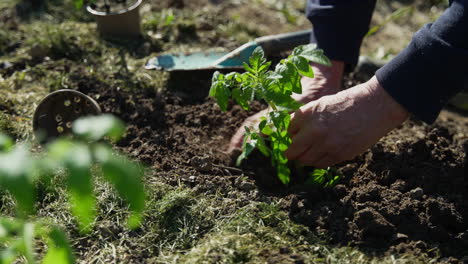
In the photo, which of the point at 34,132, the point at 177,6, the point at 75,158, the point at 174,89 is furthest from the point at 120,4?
the point at 75,158

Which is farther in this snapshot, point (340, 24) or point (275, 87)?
point (340, 24)

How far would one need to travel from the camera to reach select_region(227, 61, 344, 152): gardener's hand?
2719 millimetres

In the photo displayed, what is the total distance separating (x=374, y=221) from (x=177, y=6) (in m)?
2.84

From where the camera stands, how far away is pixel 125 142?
276 centimetres

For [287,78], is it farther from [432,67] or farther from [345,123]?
[432,67]

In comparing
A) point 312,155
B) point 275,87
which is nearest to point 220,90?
point 275,87

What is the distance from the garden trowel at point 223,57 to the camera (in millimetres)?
3184

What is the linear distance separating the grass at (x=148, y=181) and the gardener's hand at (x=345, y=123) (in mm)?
386

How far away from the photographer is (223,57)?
127 inches

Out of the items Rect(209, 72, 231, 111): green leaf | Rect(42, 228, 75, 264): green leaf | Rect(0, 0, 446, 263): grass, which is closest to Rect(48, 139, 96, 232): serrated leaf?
Rect(42, 228, 75, 264): green leaf

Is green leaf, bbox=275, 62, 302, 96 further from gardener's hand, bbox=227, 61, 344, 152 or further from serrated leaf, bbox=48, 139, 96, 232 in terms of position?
serrated leaf, bbox=48, 139, 96, 232

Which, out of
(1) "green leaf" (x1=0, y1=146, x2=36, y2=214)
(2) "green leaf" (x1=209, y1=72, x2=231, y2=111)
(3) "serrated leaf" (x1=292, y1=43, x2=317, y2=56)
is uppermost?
(1) "green leaf" (x1=0, y1=146, x2=36, y2=214)

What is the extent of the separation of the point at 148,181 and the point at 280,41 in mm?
1435

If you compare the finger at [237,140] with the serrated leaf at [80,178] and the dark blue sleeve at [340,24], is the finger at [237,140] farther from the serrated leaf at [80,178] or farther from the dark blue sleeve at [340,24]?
the serrated leaf at [80,178]
